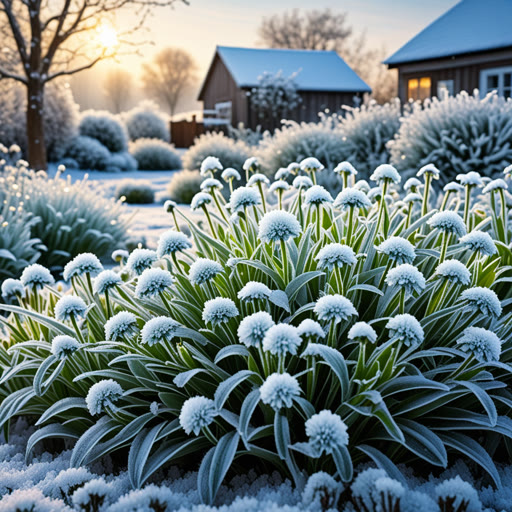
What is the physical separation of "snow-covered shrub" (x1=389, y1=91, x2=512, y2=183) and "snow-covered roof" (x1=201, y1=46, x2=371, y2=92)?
1818 centimetres

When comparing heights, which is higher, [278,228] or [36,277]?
[278,228]

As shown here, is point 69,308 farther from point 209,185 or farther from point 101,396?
point 209,185

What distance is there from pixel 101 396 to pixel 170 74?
6716 cm

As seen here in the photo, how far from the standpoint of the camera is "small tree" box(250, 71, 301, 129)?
78.2 feet

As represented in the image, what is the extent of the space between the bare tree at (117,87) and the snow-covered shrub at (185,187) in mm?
71715

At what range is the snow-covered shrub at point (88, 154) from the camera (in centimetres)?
2033

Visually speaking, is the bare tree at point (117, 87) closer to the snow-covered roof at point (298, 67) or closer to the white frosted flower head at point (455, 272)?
A: the snow-covered roof at point (298, 67)

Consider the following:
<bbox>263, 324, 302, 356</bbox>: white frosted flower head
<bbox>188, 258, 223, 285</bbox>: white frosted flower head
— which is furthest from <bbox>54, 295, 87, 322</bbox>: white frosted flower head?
<bbox>263, 324, 302, 356</bbox>: white frosted flower head

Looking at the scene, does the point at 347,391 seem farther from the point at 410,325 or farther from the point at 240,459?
the point at 240,459

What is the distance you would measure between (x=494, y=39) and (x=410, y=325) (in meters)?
17.2

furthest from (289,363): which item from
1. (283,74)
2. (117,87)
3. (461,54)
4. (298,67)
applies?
(117,87)

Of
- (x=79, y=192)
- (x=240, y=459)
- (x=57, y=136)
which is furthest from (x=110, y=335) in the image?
(x=57, y=136)

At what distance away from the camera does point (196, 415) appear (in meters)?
1.43

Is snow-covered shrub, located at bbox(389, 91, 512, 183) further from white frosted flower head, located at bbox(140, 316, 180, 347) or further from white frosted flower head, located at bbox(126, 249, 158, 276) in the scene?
white frosted flower head, located at bbox(140, 316, 180, 347)
